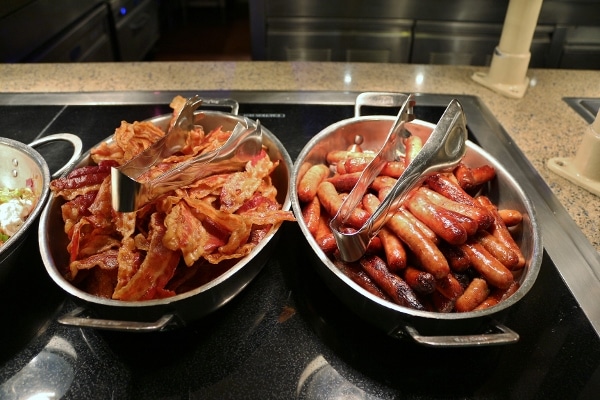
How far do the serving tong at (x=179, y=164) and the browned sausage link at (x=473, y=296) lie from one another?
646 millimetres

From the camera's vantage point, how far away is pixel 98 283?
941 millimetres

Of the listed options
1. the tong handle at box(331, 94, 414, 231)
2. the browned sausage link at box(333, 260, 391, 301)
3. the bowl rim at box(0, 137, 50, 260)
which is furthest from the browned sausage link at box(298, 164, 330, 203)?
the bowl rim at box(0, 137, 50, 260)

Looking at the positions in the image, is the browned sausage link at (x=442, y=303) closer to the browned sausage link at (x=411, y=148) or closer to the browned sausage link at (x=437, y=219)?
the browned sausage link at (x=437, y=219)

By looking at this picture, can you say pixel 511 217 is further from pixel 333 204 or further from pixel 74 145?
pixel 74 145

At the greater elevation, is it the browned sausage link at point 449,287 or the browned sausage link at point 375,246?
the browned sausage link at point 375,246

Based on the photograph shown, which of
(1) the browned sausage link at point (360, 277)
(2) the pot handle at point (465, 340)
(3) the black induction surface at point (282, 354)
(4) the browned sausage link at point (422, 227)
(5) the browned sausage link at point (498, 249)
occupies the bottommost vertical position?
(3) the black induction surface at point (282, 354)

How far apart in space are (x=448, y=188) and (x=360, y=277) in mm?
334

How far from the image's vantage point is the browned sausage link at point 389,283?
85 centimetres

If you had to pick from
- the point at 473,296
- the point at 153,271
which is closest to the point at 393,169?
the point at 473,296

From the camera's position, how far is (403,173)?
0.93 m

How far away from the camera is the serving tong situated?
0.80 meters

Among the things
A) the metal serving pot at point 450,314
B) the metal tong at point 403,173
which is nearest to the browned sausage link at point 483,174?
the metal serving pot at point 450,314

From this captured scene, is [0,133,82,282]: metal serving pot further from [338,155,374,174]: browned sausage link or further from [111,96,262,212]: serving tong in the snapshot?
[338,155,374,174]: browned sausage link

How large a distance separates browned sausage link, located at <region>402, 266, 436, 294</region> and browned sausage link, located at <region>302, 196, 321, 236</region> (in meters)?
0.26
